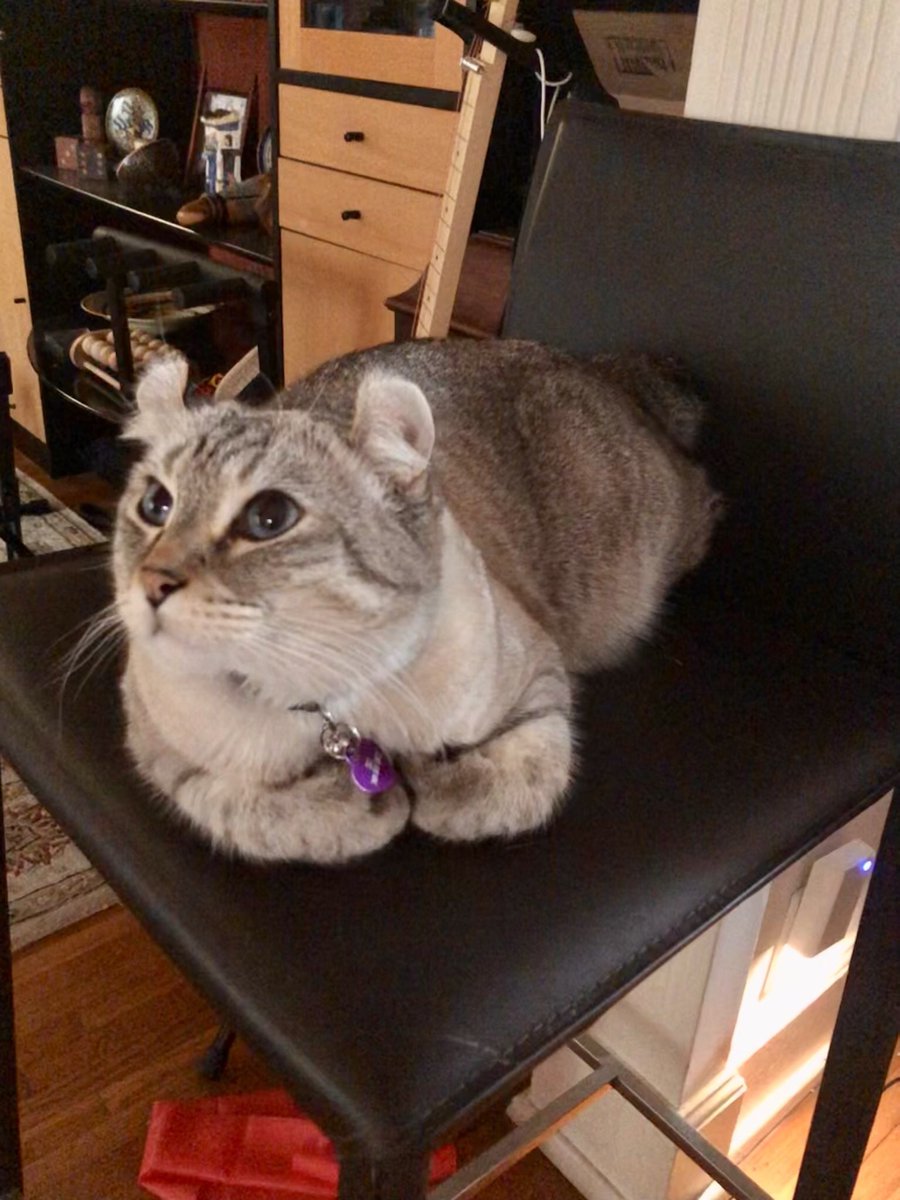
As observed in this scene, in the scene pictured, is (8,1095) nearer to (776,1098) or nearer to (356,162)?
(776,1098)

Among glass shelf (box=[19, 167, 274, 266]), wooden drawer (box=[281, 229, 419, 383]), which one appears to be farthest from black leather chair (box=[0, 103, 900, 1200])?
glass shelf (box=[19, 167, 274, 266])

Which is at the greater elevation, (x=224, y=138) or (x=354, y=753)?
(x=224, y=138)

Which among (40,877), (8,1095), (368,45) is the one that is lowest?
(40,877)

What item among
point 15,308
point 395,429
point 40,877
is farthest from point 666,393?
point 15,308

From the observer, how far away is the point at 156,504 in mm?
614

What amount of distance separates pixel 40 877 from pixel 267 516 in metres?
1.04

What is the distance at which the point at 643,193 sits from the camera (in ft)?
2.84

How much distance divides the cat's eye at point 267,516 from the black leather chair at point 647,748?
18cm

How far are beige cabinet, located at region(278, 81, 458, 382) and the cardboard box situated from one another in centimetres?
20

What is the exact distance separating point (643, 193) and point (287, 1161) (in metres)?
0.99

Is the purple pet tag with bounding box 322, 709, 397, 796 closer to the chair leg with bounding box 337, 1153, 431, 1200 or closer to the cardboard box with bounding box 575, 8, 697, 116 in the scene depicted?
the chair leg with bounding box 337, 1153, 431, 1200

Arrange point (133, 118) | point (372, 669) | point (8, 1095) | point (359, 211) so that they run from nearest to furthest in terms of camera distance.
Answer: point (372, 669), point (8, 1095), point (359, 211), point (133, 118)

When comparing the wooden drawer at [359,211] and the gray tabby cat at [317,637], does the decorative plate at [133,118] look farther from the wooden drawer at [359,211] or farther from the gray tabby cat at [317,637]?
the gray tabby cat at [317,637]

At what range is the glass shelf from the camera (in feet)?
5.90
